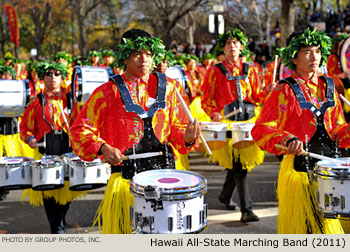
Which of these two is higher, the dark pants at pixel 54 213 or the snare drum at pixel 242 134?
the snare drum at pixel 242 134

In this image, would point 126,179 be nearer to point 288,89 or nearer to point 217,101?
point 288,89

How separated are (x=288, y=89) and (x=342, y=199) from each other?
3.12ft

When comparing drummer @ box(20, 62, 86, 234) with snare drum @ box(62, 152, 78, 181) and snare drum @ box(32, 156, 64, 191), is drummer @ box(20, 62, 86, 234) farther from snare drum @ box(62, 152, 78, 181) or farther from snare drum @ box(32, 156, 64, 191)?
snare drum @ box(32, 156, 64, 191)

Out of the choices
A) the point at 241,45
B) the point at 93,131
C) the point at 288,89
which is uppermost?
the point at 241,45

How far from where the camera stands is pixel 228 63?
609 cm

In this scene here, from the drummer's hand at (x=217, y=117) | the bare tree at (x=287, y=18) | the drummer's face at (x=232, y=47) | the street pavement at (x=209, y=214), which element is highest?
the bare tree at (x=287, y=18)

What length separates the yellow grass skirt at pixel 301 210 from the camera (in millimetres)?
3461

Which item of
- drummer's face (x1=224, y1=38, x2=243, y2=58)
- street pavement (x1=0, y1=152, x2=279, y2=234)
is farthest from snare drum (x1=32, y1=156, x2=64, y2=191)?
drummer's face (x1=224, y1=38, x2=243, y2=58)

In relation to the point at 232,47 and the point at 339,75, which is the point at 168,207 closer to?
the point at 232,47

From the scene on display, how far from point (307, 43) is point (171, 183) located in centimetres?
166

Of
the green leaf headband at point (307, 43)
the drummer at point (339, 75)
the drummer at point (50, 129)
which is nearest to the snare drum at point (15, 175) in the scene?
the drummer at point (50, 129)

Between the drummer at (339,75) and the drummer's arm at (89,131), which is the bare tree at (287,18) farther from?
the drummer's arm at (89,131)

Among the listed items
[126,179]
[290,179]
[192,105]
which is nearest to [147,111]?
[126,179]

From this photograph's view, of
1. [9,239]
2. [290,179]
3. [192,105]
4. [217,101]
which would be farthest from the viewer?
[192,105]
